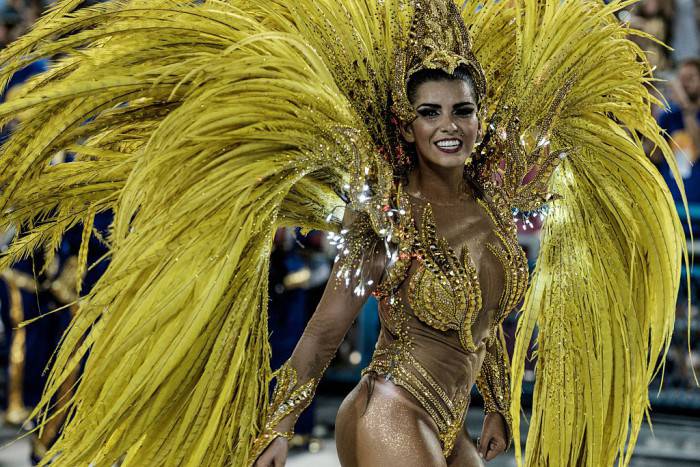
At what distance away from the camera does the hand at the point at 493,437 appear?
2570 mm

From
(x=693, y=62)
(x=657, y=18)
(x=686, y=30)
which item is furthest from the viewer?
(x=686, y=30)

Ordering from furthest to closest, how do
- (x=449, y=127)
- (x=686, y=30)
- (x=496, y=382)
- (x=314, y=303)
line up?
(x=686, y=30)
(x=314, y=303)
(x=496, y=382)
(x=449, y=127)

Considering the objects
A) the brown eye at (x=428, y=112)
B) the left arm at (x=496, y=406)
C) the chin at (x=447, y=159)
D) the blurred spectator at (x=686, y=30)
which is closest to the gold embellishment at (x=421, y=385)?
the left arm at (x=496, y=406)

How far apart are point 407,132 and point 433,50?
197 mm

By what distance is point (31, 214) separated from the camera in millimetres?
2217

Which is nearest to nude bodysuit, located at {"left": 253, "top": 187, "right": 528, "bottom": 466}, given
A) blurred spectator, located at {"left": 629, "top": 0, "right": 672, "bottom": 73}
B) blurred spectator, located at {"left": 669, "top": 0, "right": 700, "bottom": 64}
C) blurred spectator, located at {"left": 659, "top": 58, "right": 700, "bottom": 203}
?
blurred spectator, located at {"left": 659, "top": 58, "right": 700, "bottom": 203}

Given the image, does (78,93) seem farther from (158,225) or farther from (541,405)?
(541,405)

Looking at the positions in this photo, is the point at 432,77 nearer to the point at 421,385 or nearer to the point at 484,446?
the point at 421,385

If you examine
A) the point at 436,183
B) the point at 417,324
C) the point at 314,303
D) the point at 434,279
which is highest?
the point at 436,183

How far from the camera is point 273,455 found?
6.89ft

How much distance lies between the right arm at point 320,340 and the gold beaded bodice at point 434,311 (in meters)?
0.07

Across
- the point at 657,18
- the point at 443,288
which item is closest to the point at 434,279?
the point at 443,288

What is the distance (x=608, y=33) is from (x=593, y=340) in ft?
2.61

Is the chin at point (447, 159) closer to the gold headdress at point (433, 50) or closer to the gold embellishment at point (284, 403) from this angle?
the gold headdress at point (433, 50)
